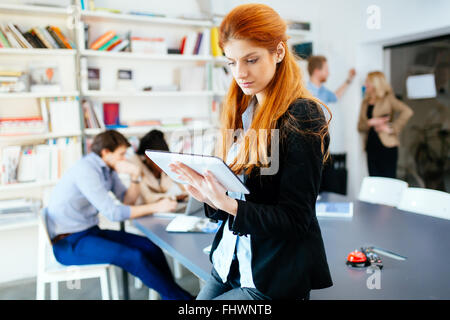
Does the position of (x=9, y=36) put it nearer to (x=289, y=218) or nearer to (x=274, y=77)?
(x=274, y=77)

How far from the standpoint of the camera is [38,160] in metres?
3.29

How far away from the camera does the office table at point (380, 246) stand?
1374mm

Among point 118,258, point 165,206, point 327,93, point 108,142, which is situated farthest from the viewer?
point 327,93

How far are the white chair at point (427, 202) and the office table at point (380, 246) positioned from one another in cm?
14

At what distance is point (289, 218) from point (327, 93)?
366 centimetres

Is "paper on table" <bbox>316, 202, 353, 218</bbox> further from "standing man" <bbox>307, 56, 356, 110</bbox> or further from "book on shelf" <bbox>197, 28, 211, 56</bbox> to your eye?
"book on shelf" <bbox>197, 28, 211, 56</bbox>

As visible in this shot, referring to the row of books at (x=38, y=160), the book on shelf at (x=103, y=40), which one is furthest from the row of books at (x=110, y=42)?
the row of books at (x=38, y=160)

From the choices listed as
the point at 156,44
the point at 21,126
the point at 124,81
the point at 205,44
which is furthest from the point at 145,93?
the point at 21,126

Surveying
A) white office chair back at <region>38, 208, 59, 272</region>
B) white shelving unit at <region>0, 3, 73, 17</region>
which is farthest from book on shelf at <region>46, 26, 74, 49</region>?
white office chair back at <region>38, 208, 59, 272</region>

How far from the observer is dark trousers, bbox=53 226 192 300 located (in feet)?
7.44

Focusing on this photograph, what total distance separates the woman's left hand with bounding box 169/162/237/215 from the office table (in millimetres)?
570

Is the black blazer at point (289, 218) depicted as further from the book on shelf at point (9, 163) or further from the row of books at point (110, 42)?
the row of books at point (110, 42)

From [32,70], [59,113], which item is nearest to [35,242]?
[59,113]

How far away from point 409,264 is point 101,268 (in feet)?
5.45
